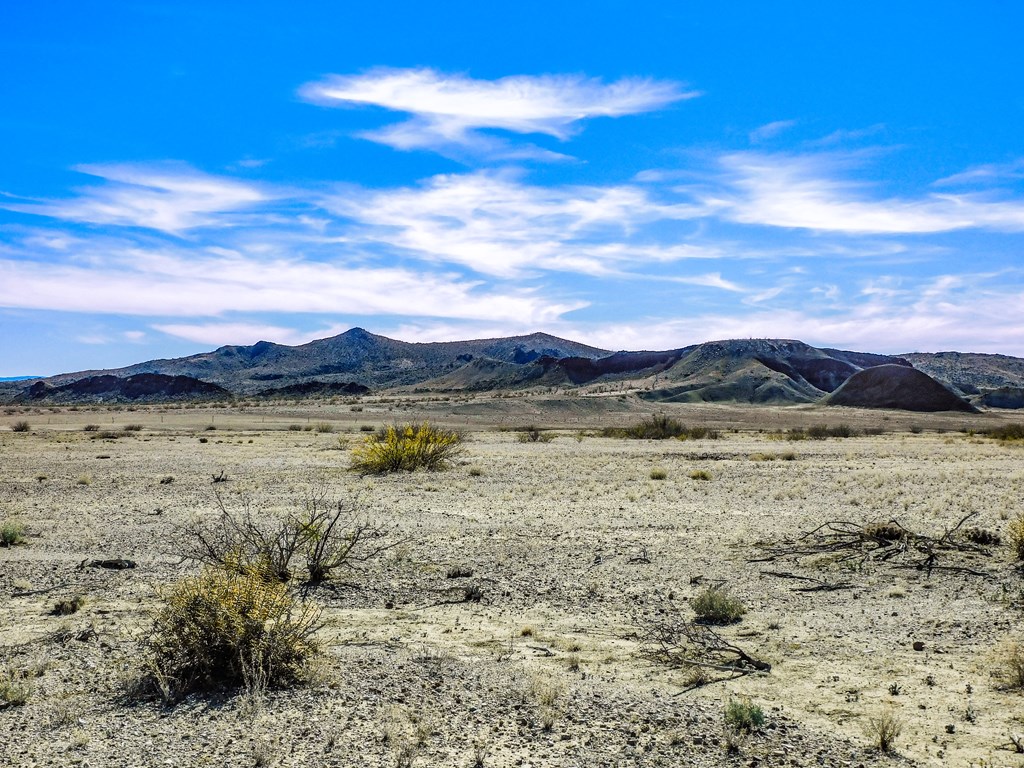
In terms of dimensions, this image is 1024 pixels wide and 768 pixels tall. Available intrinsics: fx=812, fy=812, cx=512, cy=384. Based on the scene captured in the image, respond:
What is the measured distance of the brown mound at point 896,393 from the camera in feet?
251

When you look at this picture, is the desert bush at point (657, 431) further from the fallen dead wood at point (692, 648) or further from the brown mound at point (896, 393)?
the brown mound at point (896, 393)

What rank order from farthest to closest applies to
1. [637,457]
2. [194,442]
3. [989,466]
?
[194,442] → [637,457] → [989,466]

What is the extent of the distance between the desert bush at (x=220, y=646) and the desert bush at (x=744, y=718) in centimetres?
334

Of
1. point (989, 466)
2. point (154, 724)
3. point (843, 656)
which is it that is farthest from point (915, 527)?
point (989, 466)

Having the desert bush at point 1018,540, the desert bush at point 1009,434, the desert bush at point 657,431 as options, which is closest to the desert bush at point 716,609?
the desert bush at point 1018,540

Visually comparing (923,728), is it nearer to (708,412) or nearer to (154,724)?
(154,724)

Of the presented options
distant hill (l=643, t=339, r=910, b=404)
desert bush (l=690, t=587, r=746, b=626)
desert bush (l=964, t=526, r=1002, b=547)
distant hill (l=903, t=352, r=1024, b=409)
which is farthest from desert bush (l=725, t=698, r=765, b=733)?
distant hill (l=903, t=352, r=1024, b=409)

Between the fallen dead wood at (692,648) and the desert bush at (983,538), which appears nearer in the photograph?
the fallen dead wood at (692,648)

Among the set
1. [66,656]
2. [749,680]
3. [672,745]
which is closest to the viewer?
[672,745]

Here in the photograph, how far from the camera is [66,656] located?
7137mm

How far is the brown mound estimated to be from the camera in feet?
251

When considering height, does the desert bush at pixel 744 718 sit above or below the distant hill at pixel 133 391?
below

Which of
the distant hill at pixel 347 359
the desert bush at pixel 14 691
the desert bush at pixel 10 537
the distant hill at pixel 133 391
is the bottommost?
the desert bush at pixel 14 691

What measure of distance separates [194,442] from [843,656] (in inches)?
1370
